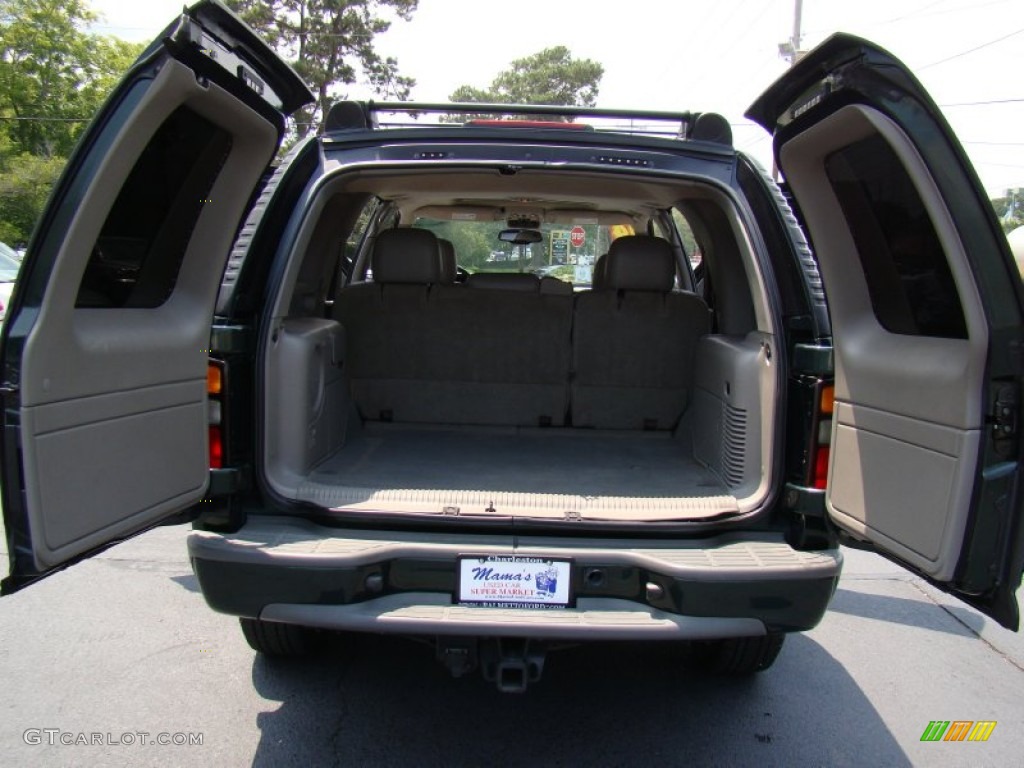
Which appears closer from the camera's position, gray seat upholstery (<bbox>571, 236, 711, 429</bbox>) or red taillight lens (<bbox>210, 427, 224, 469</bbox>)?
red taillight lens (<bbox>210, 427, 224, 469</bbox>)

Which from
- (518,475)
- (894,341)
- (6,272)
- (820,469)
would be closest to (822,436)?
(820,469)

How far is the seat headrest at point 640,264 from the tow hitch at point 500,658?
209 cm

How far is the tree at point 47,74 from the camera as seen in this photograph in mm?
31516

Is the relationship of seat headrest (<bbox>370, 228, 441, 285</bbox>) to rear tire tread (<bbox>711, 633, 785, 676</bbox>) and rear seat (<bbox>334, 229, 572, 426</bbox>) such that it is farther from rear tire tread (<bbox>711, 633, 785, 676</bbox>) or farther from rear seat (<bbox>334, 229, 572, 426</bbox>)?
rear tire tread (<bbox>711, 633, 785, 676</bbox>)

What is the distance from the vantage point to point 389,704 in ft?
9.28

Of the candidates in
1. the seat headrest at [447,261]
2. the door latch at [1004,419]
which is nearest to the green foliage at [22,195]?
the seat headrest at [447,261]

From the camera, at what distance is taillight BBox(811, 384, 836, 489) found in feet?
7.76

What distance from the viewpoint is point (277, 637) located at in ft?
9.41

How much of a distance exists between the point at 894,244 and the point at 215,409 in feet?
7.36

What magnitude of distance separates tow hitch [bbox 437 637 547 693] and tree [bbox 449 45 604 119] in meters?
34.6

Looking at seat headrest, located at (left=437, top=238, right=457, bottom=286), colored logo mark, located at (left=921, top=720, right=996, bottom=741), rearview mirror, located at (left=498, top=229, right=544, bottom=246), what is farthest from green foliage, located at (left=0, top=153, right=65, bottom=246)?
colored logo mark, located at (left=921, top=720, right=996, bottom=741)

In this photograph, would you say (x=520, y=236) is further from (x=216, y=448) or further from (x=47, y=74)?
(x=47, y=74)

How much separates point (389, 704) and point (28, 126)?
1522 inches

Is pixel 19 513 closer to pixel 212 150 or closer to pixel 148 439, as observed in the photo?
pixel 148 439
